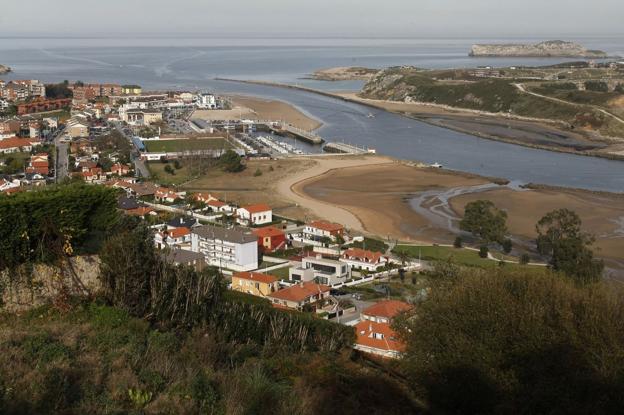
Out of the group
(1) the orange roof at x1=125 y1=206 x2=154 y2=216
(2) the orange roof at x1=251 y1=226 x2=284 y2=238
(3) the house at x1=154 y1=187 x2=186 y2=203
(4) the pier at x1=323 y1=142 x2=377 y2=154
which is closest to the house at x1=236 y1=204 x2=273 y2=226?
(2) the orange roof at x1=251 y1=226 x2=284 y2=238

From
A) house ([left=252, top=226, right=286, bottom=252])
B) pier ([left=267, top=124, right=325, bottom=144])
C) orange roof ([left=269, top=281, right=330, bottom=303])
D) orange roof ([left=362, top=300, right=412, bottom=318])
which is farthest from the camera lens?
pier ([left=267, top=124, right=325, bottom=144])

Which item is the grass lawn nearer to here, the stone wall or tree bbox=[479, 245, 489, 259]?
tree bbox=[479, 245, 489, 259]

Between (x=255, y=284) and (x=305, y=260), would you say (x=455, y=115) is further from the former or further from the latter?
(x=255, y=284)

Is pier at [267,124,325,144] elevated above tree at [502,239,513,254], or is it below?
below

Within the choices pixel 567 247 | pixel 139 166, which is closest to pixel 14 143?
pixel 139 166

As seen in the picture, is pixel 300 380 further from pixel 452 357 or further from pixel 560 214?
pixel 560 214

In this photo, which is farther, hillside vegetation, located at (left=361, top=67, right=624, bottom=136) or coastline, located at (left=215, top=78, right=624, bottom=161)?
hillside vegetation, located at (left=361, top=67, right=624, bottom=136)

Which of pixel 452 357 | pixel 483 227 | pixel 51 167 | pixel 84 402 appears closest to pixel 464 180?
pixel 483 227
